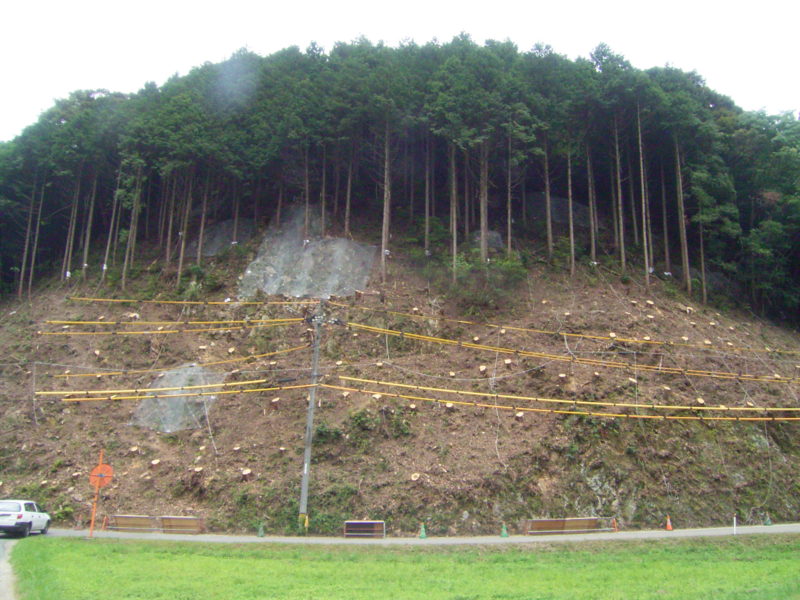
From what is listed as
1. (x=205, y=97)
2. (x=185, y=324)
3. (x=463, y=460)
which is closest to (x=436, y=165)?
(x=205, y=97)

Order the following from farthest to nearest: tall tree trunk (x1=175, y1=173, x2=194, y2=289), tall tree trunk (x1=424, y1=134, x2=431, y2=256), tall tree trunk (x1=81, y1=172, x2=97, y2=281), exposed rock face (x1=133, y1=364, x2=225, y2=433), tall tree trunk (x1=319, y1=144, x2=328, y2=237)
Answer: tall tree trunk (x1=81, y1=172, x2=97, y2=281)
tall tree trunk (x1=319, y1=144, x2=328, y2=237)
tall tree trunk (x1=175, y1=173, x2=194, y2=289)
tall tree trunk (x1=424, y1=134, x2=431, y2=256)
exposed rock face (x1=133, y1=364, x2=225, y2=433)

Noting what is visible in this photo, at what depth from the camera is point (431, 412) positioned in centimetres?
2102

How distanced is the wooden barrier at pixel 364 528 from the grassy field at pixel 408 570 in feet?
6.29

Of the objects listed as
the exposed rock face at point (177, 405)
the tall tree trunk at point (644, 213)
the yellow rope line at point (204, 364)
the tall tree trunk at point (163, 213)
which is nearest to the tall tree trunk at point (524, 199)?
the tall tree trunk at point (644, 213)

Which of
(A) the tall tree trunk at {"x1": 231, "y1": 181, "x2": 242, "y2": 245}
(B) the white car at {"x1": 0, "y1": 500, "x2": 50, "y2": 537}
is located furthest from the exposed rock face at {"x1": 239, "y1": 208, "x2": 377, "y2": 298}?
(B) the white car at {"x1": 0, "y1": 500, "x2": 50, "y2": 537}

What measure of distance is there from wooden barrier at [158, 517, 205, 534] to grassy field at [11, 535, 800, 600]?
1.95 metres

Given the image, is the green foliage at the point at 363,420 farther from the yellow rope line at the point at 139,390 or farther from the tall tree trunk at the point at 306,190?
the tall tree trunk at the point at 306,190

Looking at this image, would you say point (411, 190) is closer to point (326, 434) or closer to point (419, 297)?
point (419, 297)

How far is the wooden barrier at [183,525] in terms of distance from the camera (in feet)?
59.1

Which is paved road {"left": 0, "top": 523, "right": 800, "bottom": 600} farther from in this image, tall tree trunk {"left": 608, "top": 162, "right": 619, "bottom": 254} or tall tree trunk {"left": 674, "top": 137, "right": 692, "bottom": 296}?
tall tree trunk {"left": 608, "top": 162, "right": 619, "bottom": 254}

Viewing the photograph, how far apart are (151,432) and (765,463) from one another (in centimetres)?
2115

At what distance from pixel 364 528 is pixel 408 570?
4364 mm

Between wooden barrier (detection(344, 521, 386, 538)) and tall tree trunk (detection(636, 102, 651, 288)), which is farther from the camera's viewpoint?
tall tree trunk (detection(636, 102, 651, 288))

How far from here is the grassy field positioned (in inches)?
446
